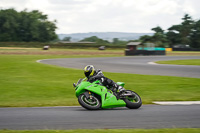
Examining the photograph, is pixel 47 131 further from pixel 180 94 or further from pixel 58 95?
pixel 180 94

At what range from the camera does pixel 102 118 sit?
7023 mm

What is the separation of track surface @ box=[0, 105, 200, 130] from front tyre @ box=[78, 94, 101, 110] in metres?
0.16

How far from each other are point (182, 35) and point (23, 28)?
52935mm

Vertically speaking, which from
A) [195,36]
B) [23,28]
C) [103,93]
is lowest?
[103,93]

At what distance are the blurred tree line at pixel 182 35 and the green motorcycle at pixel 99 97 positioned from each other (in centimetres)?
7774

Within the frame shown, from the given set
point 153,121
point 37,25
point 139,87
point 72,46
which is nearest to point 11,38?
point 37,25

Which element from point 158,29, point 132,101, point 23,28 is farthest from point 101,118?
point 158,29

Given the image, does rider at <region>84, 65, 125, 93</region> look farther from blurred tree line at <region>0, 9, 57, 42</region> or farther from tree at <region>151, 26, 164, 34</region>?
tree at <region>151, 26, 164, 34</region>

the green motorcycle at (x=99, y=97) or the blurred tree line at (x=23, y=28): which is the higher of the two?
the blurred tree line at (x=23, y=28)

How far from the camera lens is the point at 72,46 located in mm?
73562

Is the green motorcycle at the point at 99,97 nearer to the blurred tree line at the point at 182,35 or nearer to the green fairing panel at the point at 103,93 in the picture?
the green fairing panel at the point at 103,93

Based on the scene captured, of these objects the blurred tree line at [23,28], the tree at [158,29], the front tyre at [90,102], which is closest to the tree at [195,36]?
the tree at [158,29]

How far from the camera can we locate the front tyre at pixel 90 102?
795cm

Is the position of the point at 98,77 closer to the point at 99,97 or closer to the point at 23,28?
the point at 99,97
